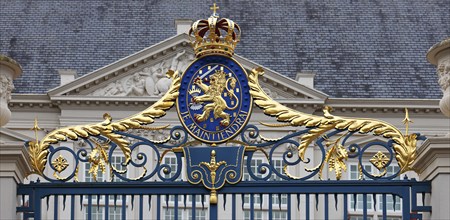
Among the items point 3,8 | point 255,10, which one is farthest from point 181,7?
point 3,8

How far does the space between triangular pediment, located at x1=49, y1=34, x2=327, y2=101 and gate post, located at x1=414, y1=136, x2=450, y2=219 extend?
107 feet

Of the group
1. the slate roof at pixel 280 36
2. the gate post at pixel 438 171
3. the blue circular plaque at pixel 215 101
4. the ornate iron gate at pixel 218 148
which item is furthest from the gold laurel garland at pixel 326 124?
the slate roof at pixel 280 36

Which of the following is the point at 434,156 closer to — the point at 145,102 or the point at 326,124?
the point at 326,124

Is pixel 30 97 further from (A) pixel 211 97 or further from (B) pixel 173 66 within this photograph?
(A) pixel 211 97

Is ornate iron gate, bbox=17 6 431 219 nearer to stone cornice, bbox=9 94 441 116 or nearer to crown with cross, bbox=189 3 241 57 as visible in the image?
crown with cross, bbox=189 3 241 57

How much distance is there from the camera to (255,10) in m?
57.0

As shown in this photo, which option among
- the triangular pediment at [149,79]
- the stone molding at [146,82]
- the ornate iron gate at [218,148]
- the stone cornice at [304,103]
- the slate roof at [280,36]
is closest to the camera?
the ornate iron gate at [218,148]

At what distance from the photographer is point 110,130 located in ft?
62.8

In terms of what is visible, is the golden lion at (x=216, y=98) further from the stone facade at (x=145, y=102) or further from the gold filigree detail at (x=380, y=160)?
the stone facade at (x=145, y=102)

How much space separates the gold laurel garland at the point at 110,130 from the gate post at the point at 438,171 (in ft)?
9.48

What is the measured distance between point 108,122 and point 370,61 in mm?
36315

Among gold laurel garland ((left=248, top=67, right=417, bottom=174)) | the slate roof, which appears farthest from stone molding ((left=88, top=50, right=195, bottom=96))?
gold laurel garland ((left=248, top=67, right=417, bottom=174))

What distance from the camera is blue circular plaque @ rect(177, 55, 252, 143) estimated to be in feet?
62.3

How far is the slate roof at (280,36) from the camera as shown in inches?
2128
